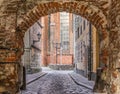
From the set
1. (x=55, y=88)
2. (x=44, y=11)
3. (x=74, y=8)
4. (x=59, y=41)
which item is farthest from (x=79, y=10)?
(x=59, y=41)

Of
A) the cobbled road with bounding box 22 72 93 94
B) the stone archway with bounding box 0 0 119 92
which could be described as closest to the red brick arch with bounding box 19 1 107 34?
the stone archway with bounding box 0 0 119 92

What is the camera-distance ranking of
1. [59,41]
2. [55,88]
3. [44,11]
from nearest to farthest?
[44,11] → [55,88] → [59,41]

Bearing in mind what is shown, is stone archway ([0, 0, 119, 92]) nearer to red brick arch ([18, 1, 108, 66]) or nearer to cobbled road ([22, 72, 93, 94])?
red brick arch ([18, 1, 108, 66])

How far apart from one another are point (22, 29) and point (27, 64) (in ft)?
46.0

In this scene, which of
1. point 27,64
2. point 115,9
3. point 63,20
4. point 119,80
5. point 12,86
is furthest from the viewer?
point 63,20

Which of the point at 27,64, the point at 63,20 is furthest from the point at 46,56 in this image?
the point at 27,64

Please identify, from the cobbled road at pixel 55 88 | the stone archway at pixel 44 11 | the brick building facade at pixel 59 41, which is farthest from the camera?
the brick building facade at pixel 59 41

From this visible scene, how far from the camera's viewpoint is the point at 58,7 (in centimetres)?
891

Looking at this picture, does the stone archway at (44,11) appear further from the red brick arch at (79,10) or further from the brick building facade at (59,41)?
the brick building facade at (59,41)

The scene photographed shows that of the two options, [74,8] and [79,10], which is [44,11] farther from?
[79,10]

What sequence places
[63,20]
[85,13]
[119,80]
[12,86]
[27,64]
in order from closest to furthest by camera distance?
[119,80]
[12,86]
[85,13]
[27,64]
[63,20]

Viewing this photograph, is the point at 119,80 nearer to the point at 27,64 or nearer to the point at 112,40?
the point at 112,40

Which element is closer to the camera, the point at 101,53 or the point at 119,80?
the point at 119,80

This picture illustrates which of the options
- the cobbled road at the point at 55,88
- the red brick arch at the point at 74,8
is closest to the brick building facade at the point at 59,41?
the cobbled road at the point at 55,88
